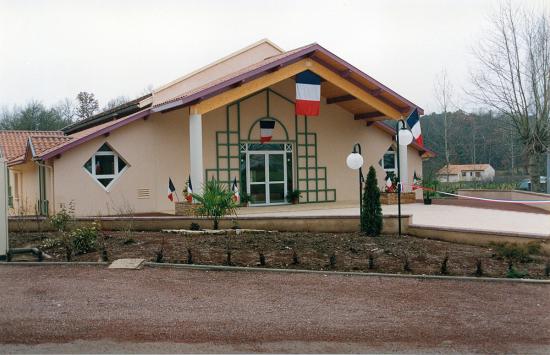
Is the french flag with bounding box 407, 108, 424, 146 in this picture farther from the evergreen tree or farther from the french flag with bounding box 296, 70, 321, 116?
the french flag with bounding box 296, 70, 321, 116

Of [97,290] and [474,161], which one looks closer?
[97,290]

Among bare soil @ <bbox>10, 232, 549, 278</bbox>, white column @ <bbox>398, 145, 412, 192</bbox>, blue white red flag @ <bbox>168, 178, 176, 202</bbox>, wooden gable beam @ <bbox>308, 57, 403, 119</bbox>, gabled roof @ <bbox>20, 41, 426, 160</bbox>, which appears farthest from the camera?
white column @ <bbox>398, 145, 412, 192</bbox>

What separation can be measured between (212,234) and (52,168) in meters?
7.71

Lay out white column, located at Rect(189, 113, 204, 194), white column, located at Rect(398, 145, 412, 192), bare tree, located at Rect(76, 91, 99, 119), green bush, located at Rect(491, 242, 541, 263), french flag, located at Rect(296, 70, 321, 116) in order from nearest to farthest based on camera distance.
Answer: green bush, located at Rect(491, 242, 541, 263), white column, located at Rect(189, 113, 204, 194), french flag, located at Rect(296, 70, 321, 116), white column, located at Rect(398, 145, 412, 192), bare tree, located at Rect(76, 91, 99, 119)

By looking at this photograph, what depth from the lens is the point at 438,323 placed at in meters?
6.96

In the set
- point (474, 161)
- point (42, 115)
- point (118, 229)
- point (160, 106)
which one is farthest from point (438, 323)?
point (42, 115)

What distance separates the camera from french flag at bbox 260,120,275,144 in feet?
72.4

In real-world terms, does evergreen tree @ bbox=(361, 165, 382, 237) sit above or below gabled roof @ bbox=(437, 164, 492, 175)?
below

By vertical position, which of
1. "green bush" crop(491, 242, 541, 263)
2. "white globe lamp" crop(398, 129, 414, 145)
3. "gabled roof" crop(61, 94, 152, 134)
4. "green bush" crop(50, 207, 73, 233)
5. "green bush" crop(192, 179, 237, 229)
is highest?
"gabled roof" crop(61, 94, 152, 134)

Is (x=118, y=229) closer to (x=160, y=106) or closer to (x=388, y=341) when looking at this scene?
(x=160, y=106)

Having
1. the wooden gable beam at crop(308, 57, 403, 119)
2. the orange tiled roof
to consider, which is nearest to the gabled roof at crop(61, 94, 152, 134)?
the orange tiled roof

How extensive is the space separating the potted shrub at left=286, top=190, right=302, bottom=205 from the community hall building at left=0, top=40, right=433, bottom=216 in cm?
24

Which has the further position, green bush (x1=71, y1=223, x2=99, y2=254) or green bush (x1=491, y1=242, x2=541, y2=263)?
green bush (x1=71, y1=223, x2=99, y2=254)

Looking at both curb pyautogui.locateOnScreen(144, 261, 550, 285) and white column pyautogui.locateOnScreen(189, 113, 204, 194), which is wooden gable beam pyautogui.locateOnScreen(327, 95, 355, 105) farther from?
curb pyautogui.locateOnScreen(144, 261, 550, 285)
